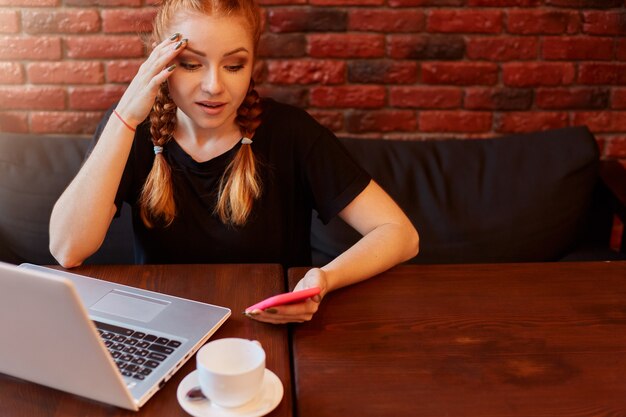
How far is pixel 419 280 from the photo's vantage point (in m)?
1.27

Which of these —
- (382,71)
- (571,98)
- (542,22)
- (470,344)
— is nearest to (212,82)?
(470,344)

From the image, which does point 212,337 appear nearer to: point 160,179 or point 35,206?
point 160,179

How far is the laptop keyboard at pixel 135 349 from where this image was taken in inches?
37.2

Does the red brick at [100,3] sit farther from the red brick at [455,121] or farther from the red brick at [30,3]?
the red brick at [455,121]

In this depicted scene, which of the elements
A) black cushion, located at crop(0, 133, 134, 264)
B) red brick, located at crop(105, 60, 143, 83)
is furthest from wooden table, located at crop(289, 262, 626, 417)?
red brick, located at crop(105, 60, 143, 83)

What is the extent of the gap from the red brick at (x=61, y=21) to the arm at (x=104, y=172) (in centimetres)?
Result: 87

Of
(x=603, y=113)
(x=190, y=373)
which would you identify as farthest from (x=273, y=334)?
(x=603, y=113)

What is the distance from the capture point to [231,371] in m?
0.87

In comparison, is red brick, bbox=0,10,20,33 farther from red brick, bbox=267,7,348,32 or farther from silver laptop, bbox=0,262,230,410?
→ silver laptop, bbox=0,262,230,410

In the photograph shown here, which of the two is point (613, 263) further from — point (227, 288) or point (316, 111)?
point (316, 111)

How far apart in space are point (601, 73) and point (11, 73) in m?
1.79

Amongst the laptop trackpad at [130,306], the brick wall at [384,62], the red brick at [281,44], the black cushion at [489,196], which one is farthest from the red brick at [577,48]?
the laptop trackpad at [130,306]

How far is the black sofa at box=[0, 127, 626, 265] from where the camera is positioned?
2035 millimetres

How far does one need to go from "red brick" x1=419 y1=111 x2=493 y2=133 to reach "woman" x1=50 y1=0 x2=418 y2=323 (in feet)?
2.47
